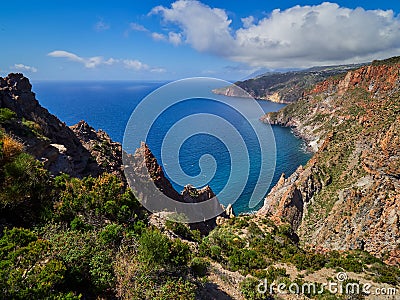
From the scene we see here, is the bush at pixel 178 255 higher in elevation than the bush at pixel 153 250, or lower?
lower

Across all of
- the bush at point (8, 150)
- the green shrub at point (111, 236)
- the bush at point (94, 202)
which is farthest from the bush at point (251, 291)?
the bush at point (8, 150)

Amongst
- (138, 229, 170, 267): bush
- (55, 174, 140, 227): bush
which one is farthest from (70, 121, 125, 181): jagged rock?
(138, 229, 170, 267): bush

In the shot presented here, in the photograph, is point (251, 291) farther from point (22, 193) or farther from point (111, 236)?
point (22, 193)

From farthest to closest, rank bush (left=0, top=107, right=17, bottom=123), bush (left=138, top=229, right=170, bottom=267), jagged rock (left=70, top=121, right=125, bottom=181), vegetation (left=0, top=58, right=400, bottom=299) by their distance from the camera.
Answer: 1. jagged rock (left=70, top=121, right=125, bottom=181)
2. bush (left=0, top=107, right=17, bottom=123)
3. bush (left=138, top=229, right=170, bottom=267)
4. vegetation (left=0, top=58, right=400, bottom=299)

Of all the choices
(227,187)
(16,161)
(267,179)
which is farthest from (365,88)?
(16,161)

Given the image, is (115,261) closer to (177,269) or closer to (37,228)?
(177,269)

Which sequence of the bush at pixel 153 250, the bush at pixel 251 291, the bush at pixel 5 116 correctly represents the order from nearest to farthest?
the bush at pixel 153 250, the bush at pixel 251 291, the bush at pixel 5 116

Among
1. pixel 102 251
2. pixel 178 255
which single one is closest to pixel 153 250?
pixel 178 255

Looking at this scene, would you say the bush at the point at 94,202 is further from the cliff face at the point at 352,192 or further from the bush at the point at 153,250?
the cliff face at the point at 352,192

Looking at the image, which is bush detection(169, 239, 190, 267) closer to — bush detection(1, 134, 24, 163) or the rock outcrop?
bush detection(1, 134, 24, 163)
